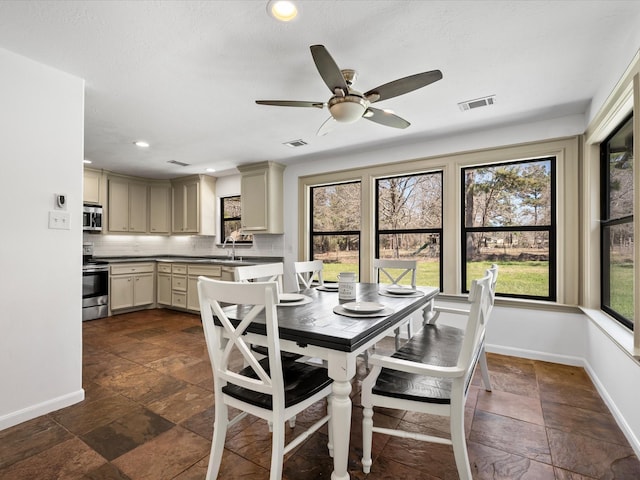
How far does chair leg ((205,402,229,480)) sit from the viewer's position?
4.94 ft

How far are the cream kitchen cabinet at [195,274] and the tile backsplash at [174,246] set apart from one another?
64 centimetres

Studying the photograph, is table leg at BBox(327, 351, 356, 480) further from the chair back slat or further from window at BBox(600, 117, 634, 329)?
window at BBox(600, 117, 634, 329)

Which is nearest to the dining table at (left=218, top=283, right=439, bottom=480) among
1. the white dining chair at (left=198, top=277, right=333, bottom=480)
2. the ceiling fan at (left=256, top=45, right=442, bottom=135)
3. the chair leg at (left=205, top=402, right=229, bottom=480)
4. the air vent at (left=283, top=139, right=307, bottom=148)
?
the white dining chair at (left=198, top=277, right=333, bottom=480)

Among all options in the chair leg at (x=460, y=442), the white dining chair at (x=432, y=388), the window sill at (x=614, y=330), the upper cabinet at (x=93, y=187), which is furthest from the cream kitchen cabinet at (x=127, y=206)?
the window sill at (x=614, y=330)

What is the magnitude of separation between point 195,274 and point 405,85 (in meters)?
4.51

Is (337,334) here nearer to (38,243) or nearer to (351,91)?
(351,91)

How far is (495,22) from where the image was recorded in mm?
1801

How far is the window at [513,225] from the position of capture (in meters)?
3.30

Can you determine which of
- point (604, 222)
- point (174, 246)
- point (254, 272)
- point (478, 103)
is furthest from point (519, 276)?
point (174, 246)

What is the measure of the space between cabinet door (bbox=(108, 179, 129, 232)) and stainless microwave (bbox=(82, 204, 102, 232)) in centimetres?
18

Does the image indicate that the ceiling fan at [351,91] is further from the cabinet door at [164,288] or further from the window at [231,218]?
the cabinet door at [164,288]

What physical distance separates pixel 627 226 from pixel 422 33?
1.97 m

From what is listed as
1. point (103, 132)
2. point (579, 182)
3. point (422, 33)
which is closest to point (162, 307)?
point (103, 132)

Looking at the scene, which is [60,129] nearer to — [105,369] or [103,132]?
[103,132]
